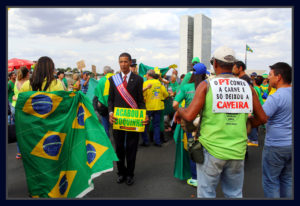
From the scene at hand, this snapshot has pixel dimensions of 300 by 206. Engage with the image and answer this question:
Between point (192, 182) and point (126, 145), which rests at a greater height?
point (126, 145)

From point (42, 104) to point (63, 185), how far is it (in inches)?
44.5

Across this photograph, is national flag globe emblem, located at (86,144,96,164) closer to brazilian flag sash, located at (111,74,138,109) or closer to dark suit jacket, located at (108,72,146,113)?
dark suit jacket, located at (108,72,146,113)

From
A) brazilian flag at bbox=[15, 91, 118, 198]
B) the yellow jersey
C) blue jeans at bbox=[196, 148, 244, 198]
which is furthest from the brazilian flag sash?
the yellow jersey

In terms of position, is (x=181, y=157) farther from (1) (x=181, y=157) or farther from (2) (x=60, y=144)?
(2) (x=60, y=144)

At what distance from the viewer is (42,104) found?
304cm

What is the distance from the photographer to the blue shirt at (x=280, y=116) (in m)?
2.52

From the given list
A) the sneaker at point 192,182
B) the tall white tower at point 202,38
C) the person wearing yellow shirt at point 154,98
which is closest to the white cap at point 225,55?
the sneaker at point 192,182

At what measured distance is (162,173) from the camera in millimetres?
4582

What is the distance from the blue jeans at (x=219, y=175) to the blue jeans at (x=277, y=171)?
0.70 meters

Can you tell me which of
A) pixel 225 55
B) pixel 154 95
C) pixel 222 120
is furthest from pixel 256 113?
pixel 154 95

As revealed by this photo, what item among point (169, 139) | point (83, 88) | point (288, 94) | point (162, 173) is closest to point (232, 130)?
point (288, 94)

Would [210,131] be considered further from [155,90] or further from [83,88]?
[83,88]

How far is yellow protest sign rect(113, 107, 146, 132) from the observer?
146 inches

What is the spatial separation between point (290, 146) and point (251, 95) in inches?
36.6
